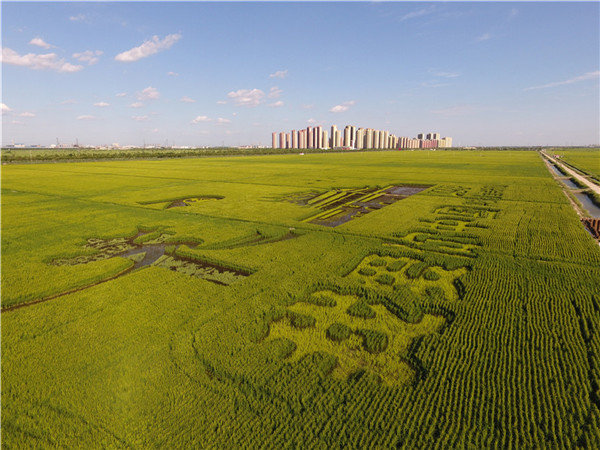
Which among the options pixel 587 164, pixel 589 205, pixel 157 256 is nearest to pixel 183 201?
pixel 157 256

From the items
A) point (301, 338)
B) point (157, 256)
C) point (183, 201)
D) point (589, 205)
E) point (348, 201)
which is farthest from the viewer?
point (589, 205)

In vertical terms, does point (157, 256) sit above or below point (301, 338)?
above

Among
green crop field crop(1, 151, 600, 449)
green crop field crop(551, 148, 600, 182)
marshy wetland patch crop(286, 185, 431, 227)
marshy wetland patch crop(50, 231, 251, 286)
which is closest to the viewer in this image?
green crop field crop(1, 151, 600, 449)

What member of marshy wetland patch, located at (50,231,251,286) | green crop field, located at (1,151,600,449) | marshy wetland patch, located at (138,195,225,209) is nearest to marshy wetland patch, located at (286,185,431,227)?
green crop field, located at (1,151,600,449)

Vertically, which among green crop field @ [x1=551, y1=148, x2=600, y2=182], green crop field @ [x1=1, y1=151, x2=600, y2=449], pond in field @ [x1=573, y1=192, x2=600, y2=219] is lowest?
green crop field @ [x1=1, y1=151, x2=600, y2=449]

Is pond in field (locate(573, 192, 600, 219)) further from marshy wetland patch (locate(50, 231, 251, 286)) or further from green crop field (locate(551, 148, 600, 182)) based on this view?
marshy wetland patch (locate(50, 231, 251, 286))

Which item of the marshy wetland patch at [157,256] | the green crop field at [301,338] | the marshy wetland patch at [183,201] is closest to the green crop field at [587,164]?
the green crop field at [301,338]

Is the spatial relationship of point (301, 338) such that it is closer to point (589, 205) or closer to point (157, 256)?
point (157, 256)

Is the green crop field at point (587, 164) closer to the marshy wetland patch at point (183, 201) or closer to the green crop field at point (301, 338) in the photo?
the green crop field at point (301, 338)

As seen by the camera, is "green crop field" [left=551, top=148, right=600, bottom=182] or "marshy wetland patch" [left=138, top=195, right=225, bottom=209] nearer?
"marshy wetland patch" [left=138, top=195, right=225, bottom=209]

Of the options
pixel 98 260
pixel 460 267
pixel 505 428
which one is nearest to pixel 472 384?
pixel 505 428
